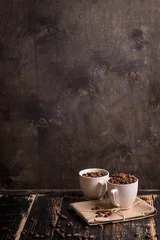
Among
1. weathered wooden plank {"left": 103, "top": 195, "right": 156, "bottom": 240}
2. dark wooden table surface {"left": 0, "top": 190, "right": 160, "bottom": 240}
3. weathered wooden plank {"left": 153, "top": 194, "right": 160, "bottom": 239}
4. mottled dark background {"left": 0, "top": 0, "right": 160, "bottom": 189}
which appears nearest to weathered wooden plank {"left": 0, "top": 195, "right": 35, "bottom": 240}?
dark wooden table surface {"left": 0, "top": 190, "right": 160, "bottom": 240}

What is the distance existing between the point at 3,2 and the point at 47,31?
9.7 inches

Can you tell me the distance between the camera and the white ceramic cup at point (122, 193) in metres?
1.59

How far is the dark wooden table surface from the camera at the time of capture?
4.73ft

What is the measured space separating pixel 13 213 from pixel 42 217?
0.13 meters

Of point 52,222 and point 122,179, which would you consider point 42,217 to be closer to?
point 52,222

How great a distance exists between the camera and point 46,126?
1.97 meters

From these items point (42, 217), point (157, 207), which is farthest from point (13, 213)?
point (157, 207)

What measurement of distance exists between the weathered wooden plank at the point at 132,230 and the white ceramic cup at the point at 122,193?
0.09m

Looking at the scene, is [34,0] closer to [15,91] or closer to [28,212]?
[15,91]

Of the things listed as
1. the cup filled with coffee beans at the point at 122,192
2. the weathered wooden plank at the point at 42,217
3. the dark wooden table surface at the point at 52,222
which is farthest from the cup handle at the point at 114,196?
the weathered wooden plank at the point at 42,217

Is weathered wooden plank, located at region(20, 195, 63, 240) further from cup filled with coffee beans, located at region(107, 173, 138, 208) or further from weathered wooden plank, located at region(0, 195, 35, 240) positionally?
cup filled with coffee beans, located at region(107, 173, 138, 208)

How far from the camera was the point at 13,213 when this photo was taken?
164 cm

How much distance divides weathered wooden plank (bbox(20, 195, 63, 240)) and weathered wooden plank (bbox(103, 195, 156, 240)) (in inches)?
8.4

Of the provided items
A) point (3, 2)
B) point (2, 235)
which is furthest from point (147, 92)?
point (2, 235)
